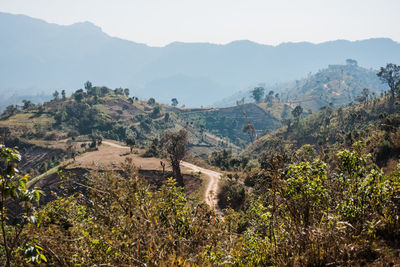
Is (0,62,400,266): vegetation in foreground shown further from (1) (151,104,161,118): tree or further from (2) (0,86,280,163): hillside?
(1) (151,104,161,118): tree

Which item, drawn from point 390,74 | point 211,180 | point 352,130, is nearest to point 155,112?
point 352,130

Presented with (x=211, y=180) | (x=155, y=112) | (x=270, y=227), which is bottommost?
(x=211, y=180)

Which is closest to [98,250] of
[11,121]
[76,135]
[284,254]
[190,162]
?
[284,254]

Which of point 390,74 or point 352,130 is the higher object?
point 390,74

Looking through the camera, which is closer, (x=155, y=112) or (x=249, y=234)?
(x=249, y=234)

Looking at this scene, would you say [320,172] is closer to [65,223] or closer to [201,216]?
[201,216]

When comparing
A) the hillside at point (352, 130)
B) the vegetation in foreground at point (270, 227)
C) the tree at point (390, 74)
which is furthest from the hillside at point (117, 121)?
the vegetation in foreground at point (270, 227)

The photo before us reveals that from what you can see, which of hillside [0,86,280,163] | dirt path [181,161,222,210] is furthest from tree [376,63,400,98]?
dirt path [181,161,222,210]

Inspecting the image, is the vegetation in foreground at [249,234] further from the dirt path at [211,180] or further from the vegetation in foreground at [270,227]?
the dirt path at [211,180]

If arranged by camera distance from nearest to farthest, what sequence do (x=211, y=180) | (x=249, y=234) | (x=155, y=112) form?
(x=249, y=234) < (x=211, y=180) < (x=155, y=112)

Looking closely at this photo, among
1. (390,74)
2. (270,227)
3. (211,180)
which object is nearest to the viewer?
(270,227)

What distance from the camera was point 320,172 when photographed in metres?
7.13

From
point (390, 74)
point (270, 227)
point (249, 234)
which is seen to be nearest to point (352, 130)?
point (390, 74)

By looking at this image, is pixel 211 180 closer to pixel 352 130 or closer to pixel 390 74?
pixel 352 130
